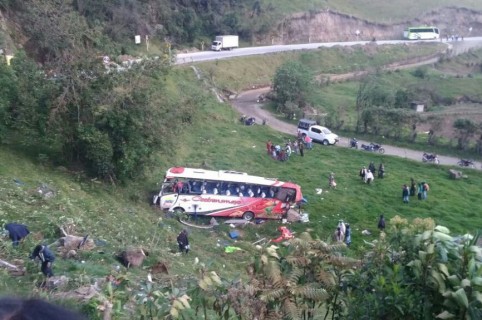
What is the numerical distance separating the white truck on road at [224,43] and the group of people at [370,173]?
30.8 m

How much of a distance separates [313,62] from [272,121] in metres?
22.3

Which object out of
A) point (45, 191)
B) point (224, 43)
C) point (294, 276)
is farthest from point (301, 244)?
point (224, 43)

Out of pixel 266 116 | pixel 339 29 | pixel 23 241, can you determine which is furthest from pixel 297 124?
pixel 339 29

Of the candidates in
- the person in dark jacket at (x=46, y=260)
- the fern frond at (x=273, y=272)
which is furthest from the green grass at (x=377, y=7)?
the fern frond at (x=273, y=272)

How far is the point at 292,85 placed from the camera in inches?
1571

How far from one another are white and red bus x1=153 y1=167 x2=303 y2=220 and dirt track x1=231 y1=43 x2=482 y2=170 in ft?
41.3

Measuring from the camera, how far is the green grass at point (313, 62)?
45.2m

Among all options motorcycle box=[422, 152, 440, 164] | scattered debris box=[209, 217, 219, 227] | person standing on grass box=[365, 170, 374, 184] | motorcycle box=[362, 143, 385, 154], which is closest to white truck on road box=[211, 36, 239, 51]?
motorcycle box=[362, 143, 385, 154]

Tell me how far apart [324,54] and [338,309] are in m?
55.8

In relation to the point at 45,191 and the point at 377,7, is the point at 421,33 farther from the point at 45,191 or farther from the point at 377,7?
the point at 45,191

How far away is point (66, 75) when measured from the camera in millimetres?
19422

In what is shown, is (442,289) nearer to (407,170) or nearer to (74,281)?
(74,281)

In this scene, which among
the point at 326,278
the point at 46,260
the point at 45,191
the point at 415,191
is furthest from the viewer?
the point at 415,191

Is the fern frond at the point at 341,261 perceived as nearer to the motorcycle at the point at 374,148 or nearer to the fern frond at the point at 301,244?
the fern frond at the point at 301,244
